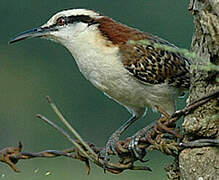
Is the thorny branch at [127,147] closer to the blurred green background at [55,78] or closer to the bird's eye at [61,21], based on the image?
the bird's eye at [61,21]

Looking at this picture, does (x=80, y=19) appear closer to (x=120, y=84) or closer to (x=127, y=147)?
(x=120, y=84)

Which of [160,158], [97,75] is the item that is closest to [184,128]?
[97,75]

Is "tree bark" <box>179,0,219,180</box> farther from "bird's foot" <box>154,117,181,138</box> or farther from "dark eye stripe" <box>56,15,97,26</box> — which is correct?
"dark eye stripe" <box>56,15,97,26</box>

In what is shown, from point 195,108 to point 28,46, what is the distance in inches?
719

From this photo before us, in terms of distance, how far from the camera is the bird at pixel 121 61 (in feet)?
17.4

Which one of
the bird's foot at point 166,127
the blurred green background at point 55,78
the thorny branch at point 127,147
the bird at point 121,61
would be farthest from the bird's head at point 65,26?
the blurred green background at point 55,78

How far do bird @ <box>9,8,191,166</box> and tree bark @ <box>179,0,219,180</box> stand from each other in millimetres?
1400

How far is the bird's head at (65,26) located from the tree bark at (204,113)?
171cm

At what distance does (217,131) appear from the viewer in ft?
12.6

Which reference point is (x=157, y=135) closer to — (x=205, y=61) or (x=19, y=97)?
(x=205, y=61)

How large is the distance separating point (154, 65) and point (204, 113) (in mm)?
1563

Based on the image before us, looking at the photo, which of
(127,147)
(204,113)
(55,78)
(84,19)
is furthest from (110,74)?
(55,78)

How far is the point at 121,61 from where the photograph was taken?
17.4ft

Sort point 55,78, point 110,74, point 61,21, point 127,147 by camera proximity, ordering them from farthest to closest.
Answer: point 55,78, point 61,21, point 110,74, point 127,147
